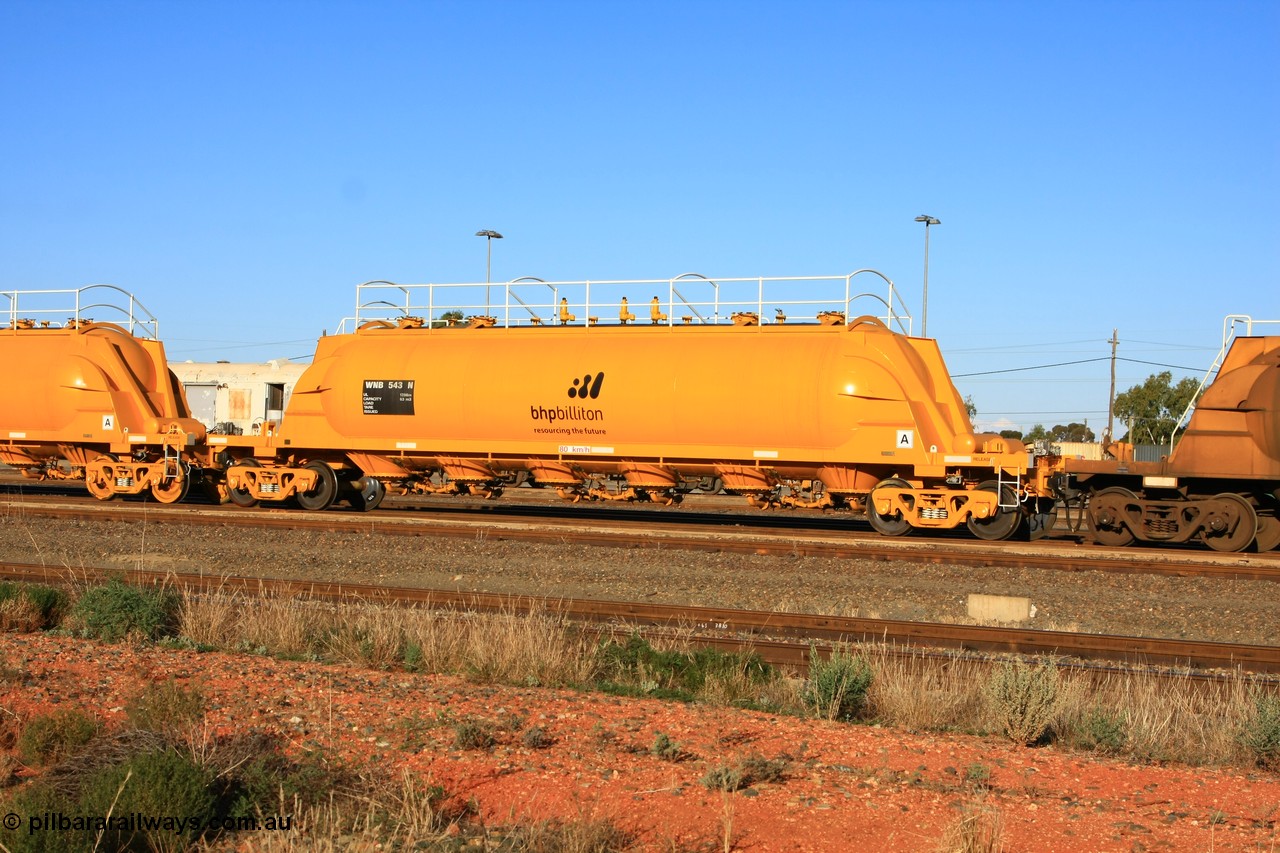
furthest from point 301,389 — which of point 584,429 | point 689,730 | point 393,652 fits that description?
point 689,730

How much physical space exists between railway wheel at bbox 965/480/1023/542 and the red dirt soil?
11.9 m

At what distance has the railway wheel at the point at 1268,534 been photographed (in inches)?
720

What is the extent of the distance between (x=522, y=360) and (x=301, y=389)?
17.1 feet

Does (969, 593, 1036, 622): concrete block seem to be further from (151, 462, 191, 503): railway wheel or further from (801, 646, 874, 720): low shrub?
(151, 462, 191, 503): railway wheel

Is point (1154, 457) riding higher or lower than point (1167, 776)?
higher

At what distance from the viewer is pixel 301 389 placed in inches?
926

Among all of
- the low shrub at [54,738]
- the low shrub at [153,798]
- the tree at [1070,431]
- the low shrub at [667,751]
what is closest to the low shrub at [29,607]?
the low shrub at [54,738]

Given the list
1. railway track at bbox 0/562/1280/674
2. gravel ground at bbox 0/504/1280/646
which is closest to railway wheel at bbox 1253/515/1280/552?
gravel ground at bbox 0/504/1280/646

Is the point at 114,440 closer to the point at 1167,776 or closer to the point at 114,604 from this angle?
the point at 114,604

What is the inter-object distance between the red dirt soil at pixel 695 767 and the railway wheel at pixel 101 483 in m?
18.2

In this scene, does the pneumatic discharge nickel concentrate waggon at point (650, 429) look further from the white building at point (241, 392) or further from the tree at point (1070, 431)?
the tree at point (1070, 431)

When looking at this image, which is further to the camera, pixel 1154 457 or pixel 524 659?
pixel 1154 457

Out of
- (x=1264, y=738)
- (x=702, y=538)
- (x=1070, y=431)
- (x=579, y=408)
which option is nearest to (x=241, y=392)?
(x=579, y=408)

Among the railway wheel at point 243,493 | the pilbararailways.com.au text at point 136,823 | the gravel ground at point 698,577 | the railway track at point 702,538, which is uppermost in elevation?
the railway wheel at point 243,493
